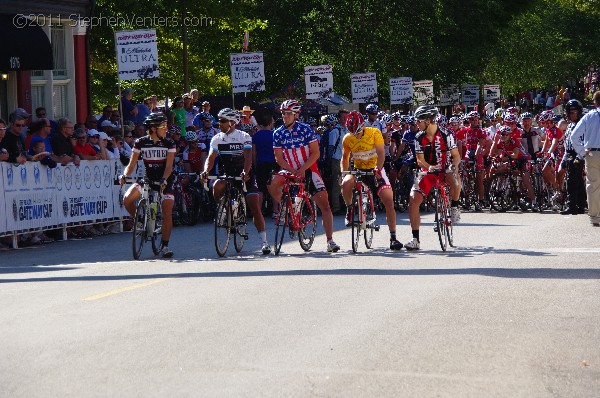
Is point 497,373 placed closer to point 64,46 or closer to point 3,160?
point 3,160

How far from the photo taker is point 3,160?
19.7m

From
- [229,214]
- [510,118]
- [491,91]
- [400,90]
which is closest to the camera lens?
[229,214]

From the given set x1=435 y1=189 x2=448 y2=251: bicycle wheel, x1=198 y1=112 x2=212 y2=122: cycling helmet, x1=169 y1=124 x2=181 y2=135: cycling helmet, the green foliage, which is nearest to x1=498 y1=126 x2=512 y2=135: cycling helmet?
x1=198 y1=112 x2=212 y2=122: cycling helmet

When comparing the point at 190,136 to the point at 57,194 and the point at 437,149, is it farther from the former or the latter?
the point at 437,149

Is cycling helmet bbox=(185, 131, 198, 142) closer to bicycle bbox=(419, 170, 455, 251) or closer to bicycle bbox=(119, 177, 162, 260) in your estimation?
bicycle bbox=(119, 177, 162, 260)

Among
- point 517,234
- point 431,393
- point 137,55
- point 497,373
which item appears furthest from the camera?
point 137,55

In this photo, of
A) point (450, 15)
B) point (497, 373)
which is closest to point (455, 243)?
point (497, 373)

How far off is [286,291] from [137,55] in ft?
45.1

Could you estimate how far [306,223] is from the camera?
17391mm

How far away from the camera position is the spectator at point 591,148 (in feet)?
67.2

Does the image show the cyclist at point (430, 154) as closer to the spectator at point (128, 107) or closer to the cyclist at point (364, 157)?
the cyclist at point (364, 157)

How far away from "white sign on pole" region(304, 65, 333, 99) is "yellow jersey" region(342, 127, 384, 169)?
17.6 metres

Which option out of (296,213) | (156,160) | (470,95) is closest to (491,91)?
(470,95)

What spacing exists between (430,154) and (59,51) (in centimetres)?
1628
